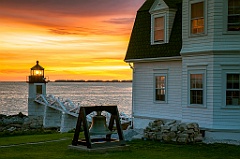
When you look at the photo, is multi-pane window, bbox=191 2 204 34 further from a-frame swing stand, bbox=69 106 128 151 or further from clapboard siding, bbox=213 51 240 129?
a-frame swing stand, bbox=69 106 128 151

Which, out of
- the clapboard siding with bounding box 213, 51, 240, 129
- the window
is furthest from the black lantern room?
the clapboard siding with bounding box 213, 51, 240, 129

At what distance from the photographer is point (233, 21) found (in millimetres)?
19438

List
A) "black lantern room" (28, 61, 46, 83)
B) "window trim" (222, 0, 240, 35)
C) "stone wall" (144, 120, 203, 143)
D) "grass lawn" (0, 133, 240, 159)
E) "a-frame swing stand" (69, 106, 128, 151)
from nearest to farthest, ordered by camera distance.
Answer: "grass lawn" (0, 133, 240, 159)
"a-frame swing stand" (69, 106, 128, 151)
"stone wall" (144, 120, 203, 143)
"window trim" (222, 0, 240, 35)
"black lantern room" (28, 61, 46, 83)

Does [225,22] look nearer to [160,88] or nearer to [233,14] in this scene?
[233,14]

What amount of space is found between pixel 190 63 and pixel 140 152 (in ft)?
20.6

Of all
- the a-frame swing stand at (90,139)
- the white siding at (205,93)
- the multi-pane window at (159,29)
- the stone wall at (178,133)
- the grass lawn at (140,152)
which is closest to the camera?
the grass lawn at (140,152)

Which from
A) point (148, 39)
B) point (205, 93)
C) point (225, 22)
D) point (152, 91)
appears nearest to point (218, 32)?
point (225, 22)

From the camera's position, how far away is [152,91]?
936 inches

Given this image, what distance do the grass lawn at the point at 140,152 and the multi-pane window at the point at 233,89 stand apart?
8.38ft

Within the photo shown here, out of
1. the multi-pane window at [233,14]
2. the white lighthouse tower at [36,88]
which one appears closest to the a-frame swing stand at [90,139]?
the multi-pane window at [233,14]

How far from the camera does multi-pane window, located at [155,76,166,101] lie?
75.9 feet

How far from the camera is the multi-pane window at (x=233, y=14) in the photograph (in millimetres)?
19422

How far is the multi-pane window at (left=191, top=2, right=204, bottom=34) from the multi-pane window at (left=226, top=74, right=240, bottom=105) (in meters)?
2.38

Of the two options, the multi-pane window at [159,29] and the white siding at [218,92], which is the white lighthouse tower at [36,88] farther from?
the white siding at [218,92]
